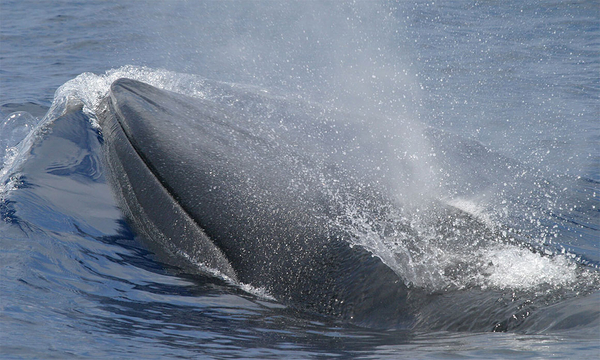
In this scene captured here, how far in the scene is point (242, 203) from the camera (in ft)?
18.3

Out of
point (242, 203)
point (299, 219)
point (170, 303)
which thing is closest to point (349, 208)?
point (299, 219)

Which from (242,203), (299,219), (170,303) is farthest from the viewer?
(242,203)

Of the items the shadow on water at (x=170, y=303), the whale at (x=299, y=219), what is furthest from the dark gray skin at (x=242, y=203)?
the shadow on water at (x=170, y=303)

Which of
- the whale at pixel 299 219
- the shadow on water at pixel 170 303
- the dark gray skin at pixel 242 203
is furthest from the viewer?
the dark gray skin at pixel 242 203

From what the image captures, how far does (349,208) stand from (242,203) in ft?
2.93

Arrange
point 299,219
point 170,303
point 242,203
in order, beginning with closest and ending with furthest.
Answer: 1. point 170,303
2. point 299,219
3. point 242,203

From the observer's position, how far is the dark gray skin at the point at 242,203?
16.0 ft

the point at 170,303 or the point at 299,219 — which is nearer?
the point at 170,303

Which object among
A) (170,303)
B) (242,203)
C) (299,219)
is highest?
(242,203)

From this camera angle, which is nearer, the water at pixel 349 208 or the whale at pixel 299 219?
the water at pixel 349 208

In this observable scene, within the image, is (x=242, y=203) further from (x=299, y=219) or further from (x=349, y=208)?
(x=349, y=208)

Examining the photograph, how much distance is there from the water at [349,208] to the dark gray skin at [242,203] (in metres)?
0.17

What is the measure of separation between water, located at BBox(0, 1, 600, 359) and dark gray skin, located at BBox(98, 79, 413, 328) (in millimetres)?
175

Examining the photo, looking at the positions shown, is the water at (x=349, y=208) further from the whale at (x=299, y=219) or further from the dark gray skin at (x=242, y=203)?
the dark gray skin at (x=242, y=203)
